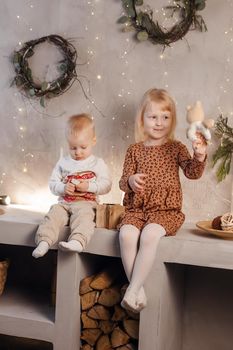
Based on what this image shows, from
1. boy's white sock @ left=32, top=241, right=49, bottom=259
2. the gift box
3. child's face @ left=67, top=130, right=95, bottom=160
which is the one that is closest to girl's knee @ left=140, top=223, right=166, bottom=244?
the gift box

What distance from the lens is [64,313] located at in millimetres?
2066

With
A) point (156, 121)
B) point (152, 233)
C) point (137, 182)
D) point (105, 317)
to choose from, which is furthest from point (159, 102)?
point (105, 317)

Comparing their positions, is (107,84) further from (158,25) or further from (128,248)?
(128,248)

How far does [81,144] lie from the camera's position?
7.34 feet

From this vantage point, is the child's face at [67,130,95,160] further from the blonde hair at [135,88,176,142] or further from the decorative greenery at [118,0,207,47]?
the decorative greenery at [118,0,207,47]

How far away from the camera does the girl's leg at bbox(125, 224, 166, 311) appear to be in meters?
1.84

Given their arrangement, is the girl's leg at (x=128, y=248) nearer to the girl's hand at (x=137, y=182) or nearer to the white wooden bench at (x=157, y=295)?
the white wooden bench at (x=157, y=295)

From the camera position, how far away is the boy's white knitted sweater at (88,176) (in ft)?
7.38

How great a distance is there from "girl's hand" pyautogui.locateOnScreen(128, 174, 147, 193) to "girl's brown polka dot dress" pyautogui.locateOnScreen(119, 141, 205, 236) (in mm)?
39

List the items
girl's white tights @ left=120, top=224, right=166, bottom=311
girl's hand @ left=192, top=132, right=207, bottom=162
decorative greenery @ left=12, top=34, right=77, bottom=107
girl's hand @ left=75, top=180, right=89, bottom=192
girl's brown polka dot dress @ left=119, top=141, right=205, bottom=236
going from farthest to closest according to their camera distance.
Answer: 1. decorative greenery @ left=12, top=34, right=77, bottom=107
2. girl's hand @ left=75, top=180, right=89, bottom=192
3. girl's brown polka dot dress @ left=119, top=141, right=205, bottom=236
4. girl's hand @ left=192, top=132, right=207, bottom=162
5. girl's white tights @ left=120, top=224, right=166, bottom=311

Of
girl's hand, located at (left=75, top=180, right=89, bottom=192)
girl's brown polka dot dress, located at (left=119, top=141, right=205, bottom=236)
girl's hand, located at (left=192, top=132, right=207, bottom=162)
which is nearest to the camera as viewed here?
girl's hand, located at (left=192, top=132, right=207, bottom=162)

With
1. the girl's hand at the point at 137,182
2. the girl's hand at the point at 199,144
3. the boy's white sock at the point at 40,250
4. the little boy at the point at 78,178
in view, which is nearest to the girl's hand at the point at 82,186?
the little boy at the point at 78,178

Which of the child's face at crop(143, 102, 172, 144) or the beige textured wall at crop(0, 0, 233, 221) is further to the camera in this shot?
the beige textured wall at crop(0, 0, 233, 221)

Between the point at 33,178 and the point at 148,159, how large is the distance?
0.79m
